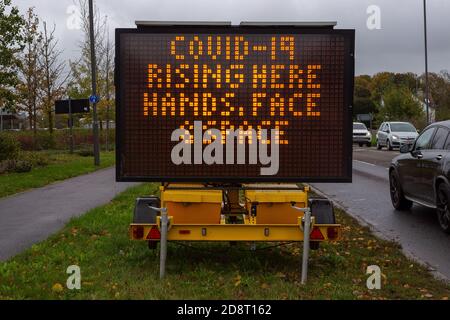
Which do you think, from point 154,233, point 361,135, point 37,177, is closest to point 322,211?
point 154,233

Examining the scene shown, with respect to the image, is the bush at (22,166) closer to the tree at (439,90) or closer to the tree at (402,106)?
the tree at (402,106)

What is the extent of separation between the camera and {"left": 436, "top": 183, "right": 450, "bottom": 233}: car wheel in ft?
29.5

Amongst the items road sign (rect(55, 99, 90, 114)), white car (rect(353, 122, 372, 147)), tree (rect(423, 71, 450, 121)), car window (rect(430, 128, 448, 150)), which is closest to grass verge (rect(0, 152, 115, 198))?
road sign (rect(55, 99, 90, 114))

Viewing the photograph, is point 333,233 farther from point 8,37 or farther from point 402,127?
point 402,127

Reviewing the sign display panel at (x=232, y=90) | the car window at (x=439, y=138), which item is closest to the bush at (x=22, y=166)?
the car window at (x=439, y=138)

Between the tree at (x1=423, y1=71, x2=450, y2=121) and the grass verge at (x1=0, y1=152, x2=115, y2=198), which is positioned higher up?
the tree at (x1=423, y1=71, x2=450, y2=121)

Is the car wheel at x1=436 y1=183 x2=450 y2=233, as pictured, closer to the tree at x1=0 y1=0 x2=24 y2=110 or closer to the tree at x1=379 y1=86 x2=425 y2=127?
the tree at x1=0 y1=0 x2=24 y2=110

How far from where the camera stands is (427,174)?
991 cm

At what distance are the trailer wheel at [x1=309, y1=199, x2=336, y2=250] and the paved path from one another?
12.0 ft

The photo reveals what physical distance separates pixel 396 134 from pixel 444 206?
28.5 meters

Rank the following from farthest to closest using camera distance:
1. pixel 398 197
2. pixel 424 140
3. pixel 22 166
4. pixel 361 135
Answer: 1. pixel 361 135
2. pixel 22 166
3. pixel 398 197
4. pixel 424 140

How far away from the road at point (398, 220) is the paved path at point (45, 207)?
16.3 feet
